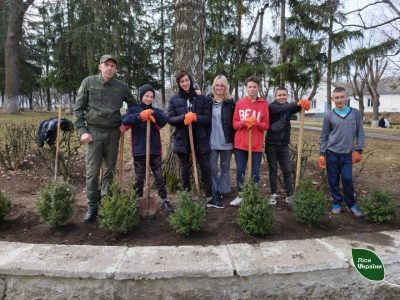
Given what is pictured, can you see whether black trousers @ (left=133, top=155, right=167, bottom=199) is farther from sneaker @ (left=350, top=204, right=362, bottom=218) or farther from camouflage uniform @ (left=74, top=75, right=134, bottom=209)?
sneaker @ (left=350, top=204, right=362, bottom=218)

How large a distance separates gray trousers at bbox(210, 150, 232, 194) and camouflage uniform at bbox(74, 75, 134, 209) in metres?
1.22

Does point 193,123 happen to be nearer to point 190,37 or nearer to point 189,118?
point 189,118

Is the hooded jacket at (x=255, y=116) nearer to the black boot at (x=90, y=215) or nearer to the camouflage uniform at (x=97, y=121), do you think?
the camouflage uniform at (x=97, y=121)

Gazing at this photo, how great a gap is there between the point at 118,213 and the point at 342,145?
2647 mm

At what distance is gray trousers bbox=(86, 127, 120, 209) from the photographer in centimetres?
392

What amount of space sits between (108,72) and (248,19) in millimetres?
16216

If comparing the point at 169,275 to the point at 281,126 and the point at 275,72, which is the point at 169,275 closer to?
the point at 281,126

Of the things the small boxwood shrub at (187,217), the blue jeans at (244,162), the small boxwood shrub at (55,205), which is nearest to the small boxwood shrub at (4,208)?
the small boxwood shrub at (55,205)

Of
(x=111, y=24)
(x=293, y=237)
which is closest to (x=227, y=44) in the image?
(x=111, y=24)

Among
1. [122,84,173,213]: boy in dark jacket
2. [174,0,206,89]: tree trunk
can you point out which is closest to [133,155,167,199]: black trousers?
[122,84,173,213]: boy in dark jacket

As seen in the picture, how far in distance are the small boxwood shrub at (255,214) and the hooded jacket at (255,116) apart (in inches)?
37.3

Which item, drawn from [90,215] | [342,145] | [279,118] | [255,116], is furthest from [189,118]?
[342,145]

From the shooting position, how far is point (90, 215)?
386cm

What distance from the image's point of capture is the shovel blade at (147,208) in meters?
3.85
